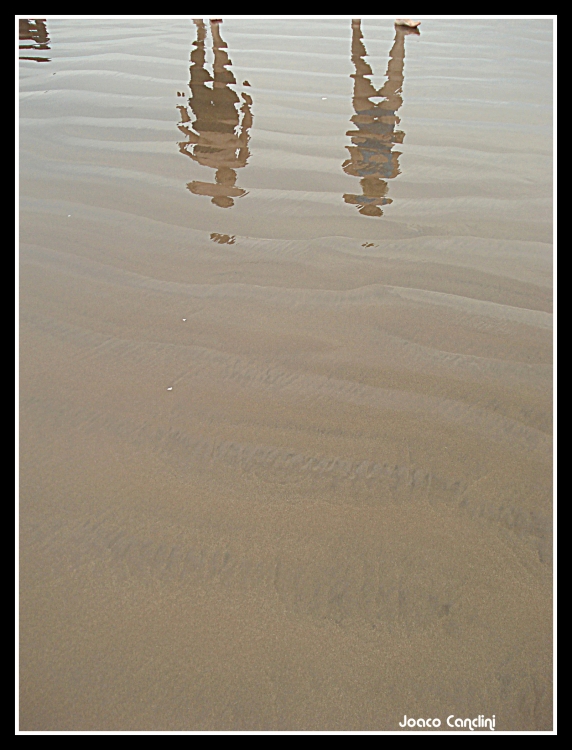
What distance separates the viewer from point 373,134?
12.0 ft

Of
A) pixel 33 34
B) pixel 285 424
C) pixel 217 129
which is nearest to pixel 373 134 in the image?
pixel 217 129

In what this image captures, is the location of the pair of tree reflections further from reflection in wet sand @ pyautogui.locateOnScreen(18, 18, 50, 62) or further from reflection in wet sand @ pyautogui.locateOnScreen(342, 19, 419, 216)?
reflection in wet sand @ pyautogui.locateOnScreen(18, 18, 50, 62)

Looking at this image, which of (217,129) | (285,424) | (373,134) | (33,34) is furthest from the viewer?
(33,34)

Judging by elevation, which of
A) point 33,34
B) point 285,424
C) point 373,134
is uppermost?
point 33,34

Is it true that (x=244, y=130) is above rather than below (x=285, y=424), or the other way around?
above

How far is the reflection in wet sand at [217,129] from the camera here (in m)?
3.14

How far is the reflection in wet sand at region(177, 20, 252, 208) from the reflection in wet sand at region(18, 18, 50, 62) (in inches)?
58.5

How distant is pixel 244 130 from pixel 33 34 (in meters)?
3.41

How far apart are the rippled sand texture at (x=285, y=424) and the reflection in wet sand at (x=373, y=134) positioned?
3cm

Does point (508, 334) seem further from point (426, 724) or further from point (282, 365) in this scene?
point (426, 724)

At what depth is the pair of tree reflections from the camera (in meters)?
3.11

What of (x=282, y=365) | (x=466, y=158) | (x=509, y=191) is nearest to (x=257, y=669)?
(x=282, y=365)

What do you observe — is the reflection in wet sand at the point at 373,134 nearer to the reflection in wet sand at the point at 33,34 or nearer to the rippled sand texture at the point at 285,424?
the rippled sand texture at the point at 285,424

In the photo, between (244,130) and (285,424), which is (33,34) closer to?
(244,130)
